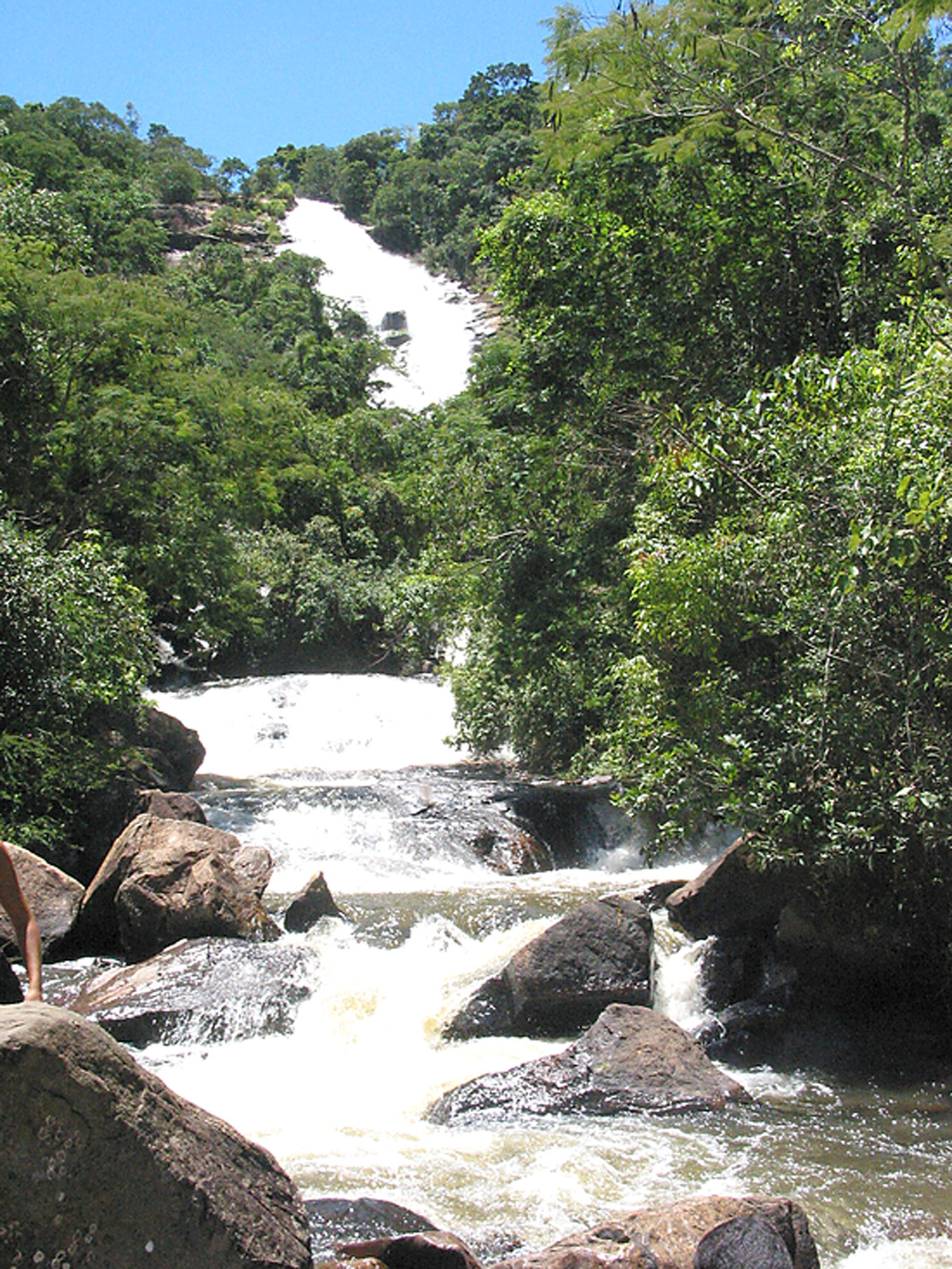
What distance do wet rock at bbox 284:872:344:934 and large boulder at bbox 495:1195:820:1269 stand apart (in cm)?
557

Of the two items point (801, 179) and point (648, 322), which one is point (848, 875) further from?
point (801, 179)

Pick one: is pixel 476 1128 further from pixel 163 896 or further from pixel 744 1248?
pixel 163 896

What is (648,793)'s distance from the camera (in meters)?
8.18

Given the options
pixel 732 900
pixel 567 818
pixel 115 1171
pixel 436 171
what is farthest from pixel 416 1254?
pixel 436 171

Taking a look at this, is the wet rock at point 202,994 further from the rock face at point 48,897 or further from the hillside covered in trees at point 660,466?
the hillside covered in trees at point 660,466

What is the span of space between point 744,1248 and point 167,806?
8.47 m

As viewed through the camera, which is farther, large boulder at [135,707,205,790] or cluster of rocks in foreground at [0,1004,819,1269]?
large boulder at [135,707,205,790]

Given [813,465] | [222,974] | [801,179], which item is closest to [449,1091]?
[222,974]

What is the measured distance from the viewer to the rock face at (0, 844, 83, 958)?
359 inches

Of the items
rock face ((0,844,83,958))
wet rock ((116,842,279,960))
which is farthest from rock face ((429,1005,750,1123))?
rock face ((0,844,83,958))

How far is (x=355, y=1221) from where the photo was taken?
14.6 feet

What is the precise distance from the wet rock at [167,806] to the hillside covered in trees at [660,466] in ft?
1.59

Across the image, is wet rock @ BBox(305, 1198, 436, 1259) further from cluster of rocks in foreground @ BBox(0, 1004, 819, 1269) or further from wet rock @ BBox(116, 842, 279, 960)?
wet rock @ BBox(116, 842, 279, 960)

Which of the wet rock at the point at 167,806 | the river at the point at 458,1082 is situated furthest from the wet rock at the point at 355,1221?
the wet rock at the point at 167,806
